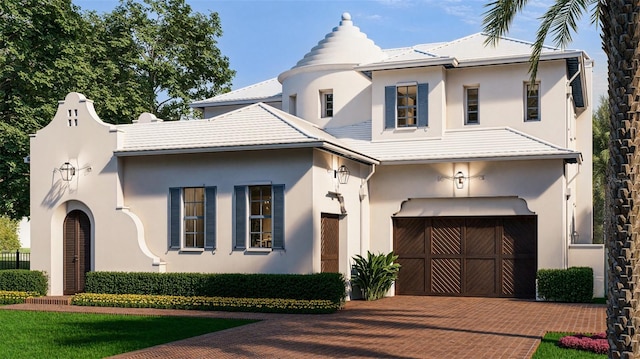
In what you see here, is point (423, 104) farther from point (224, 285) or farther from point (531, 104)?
point (224, 285)

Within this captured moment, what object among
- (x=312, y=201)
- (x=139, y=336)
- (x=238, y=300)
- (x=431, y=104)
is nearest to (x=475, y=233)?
(x=431, y=104)

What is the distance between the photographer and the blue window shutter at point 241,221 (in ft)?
66.1

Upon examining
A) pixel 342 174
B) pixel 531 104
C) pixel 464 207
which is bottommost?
pixel 464 207

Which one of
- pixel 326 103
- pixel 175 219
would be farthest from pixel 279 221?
pixel 326 103

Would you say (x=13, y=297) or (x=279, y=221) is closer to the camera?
(x=279, y=221)

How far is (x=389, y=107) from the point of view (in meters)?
24.1

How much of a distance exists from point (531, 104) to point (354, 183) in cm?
609

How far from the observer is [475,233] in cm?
2288

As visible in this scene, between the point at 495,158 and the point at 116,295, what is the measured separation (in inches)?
438

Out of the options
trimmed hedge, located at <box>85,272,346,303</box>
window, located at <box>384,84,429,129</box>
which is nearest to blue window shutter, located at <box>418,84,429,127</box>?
window, located at <box>384,84,429,129</box>

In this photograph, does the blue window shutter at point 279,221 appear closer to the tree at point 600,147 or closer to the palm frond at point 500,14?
the palm frond at point 500,14

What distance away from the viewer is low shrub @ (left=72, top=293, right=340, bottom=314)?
18.3 m

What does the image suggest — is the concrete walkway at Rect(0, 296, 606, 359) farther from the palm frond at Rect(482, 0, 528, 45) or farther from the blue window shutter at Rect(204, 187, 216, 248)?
the palm frond at Rect(482, 0, 528, 45)

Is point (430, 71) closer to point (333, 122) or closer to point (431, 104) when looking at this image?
point (431, 104)
